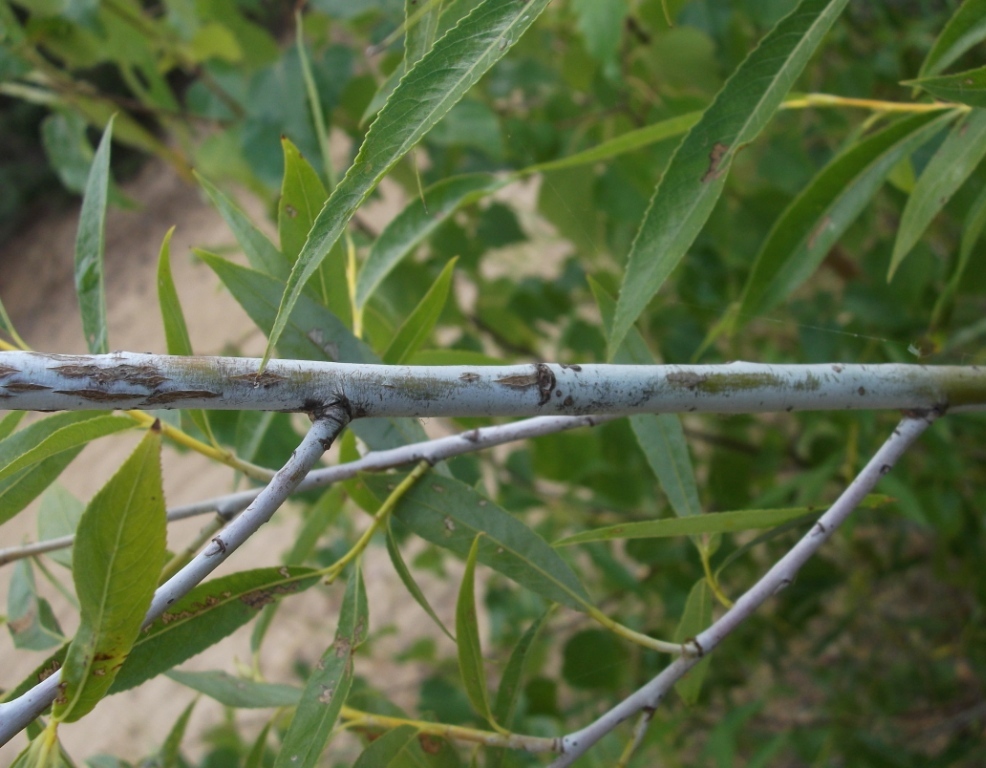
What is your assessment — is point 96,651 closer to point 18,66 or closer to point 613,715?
point 613,715

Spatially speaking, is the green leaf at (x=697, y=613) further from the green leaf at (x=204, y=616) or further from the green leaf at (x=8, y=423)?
the green leaf at (x=8, y=423)

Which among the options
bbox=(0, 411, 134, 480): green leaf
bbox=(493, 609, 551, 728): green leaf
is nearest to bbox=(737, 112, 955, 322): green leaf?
bbox=(493, 609, 551, 728): green leaf

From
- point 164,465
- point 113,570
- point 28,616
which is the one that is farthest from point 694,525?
point 164,465

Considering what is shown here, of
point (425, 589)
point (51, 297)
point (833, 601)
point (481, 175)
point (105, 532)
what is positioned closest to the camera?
point (105, 532)

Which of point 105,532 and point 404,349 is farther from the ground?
point 404,349

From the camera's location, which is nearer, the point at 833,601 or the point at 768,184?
the point at 768,184

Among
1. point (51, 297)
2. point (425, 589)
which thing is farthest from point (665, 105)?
point (51, 297)

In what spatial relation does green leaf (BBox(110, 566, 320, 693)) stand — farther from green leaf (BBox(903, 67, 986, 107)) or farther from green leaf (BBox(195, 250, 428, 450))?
green leaf (BBox(903, 67, 986, 107))
